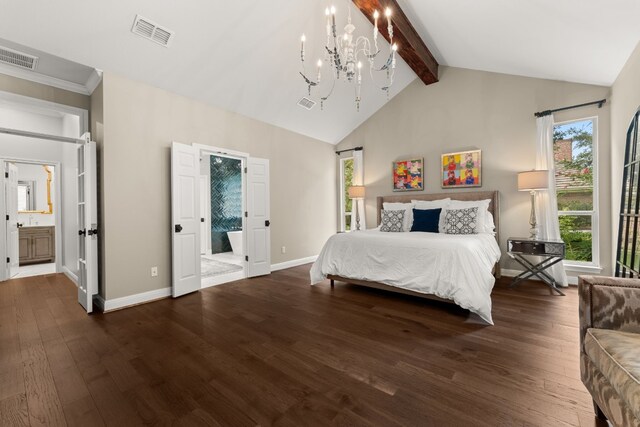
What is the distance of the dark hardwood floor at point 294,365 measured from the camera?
149 centimetres

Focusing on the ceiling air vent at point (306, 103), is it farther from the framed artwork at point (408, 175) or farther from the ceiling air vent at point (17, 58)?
the ceiling air vent at point (17, 58)

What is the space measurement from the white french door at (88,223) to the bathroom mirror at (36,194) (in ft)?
14.6

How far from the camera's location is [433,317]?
2.75m

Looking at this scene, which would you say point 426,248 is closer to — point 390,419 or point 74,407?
point 390,419

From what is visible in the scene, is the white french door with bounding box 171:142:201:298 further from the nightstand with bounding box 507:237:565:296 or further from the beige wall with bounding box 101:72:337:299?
the nightstand with bounding box 507:237:565:296

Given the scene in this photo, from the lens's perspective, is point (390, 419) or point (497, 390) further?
point (497, 390)

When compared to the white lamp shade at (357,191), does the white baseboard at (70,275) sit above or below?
below

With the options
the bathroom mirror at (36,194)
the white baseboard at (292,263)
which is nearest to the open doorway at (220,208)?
the white baseboard at (292,263)

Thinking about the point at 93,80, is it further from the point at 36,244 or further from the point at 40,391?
the point at 36,244

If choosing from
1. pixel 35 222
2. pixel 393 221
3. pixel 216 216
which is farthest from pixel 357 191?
pixel 35 222

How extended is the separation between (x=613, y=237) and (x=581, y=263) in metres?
0.54

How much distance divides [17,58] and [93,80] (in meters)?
0.62

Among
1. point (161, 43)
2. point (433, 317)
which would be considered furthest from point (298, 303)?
point (161, 43)

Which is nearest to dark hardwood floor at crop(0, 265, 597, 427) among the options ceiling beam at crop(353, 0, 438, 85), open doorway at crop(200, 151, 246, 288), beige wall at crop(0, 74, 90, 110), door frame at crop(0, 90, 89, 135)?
door frame at crop(0, 90, 89, 135)
